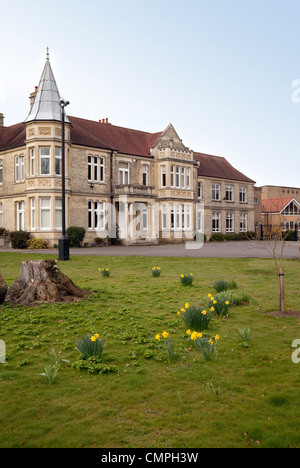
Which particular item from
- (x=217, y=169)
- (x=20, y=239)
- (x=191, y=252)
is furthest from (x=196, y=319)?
(x=217, y=169)

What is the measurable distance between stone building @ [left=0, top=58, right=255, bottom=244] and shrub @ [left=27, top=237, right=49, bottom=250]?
1.37 m

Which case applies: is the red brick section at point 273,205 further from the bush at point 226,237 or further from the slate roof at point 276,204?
the bush at point 226,237

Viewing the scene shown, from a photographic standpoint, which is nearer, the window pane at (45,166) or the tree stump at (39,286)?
the tree stump at (39,286)

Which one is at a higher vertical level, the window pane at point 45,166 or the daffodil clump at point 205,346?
the window pane at point 45,166

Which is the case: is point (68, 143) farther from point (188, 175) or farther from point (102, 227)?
point (188, 175)

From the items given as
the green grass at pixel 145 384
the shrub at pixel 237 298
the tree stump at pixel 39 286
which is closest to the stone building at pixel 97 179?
the tree stump at pixel 39 286

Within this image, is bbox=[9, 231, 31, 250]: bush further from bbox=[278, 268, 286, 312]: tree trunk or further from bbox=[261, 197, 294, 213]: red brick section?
bbox=[261, 197, 294, 213]: red brick section

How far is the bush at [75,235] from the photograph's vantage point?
2953cm

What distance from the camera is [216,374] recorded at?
4.62m

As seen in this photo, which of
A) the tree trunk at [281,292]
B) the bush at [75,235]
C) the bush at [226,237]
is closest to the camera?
the tree trunk at [281,292]

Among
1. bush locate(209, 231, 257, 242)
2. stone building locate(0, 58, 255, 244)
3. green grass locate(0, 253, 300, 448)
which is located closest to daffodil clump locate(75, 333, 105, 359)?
green grass locate(0, 253, 300, 448)

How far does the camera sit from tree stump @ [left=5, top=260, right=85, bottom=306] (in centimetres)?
852

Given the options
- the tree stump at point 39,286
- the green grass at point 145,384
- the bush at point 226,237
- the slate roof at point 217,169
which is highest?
the slate roof at point 217,169

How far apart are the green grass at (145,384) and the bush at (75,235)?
21.7m
